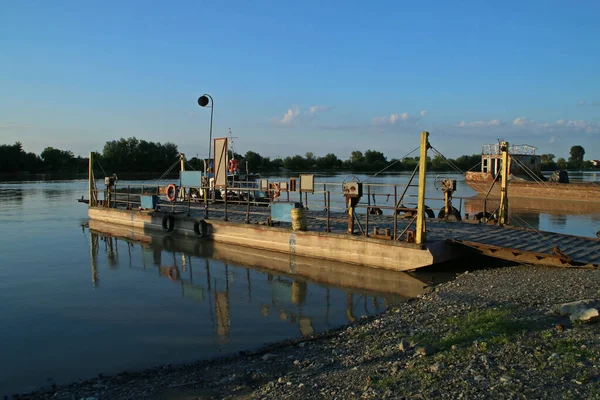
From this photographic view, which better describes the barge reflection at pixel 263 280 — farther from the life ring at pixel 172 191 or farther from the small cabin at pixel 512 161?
the small cabin at pixel 512 161

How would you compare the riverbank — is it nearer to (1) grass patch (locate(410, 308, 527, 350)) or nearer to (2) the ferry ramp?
(1) grass patch (locate(410, 308, 527, 350))

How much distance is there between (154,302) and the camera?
35.0ft

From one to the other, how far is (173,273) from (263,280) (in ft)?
9.97

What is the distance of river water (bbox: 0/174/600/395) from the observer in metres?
7.48

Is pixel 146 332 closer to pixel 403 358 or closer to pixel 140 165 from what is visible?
pixel 403 358

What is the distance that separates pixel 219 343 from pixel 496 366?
4.52 meters

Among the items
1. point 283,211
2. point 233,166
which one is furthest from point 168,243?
point 233,166

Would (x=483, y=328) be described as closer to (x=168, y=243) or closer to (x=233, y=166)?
(x=168, y=243)

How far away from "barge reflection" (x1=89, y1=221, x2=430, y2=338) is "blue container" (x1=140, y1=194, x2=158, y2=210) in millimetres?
3714

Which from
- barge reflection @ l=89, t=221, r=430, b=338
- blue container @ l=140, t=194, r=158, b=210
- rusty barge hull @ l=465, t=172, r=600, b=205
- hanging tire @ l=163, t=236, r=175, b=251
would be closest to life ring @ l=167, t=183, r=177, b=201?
blue container @ l=140, t=194, r=158, b=210

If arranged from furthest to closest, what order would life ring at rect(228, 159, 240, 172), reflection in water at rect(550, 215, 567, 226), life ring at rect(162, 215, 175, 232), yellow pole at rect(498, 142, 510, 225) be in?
life ring at rect(228, 159, 240, 172)
reflection in water at rect(550, 215, 567, 226)
life ring at rect(162, 215, 175, 232)
yellow pole at rect(498, 142, 510, 225)

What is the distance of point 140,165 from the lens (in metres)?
108

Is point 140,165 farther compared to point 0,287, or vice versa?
point 140,165

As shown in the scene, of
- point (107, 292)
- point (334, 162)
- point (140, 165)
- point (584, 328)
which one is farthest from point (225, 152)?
point (334, 162)
